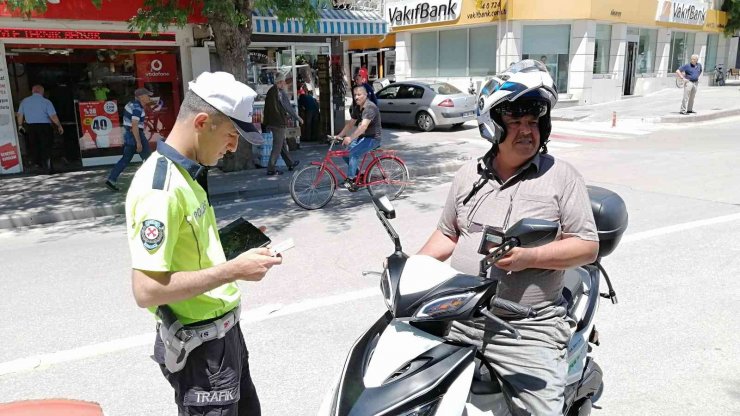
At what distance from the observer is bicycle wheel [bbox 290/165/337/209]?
8.84m

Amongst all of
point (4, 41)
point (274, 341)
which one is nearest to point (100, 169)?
point (4, 41)

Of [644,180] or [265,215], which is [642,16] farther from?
[265,215]

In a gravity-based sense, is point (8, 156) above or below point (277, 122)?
below

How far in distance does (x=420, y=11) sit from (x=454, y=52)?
2518 mm

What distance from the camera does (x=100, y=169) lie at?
12.8 m

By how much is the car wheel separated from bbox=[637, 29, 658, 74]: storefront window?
14.4 meters

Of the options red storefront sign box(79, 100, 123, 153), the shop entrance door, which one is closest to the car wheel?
red storefront sign box(79, 100, 123, 153)

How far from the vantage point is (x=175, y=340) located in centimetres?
212

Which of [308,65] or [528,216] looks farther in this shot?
[308,65]

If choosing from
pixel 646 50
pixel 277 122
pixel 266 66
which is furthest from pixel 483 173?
pixel 646 50

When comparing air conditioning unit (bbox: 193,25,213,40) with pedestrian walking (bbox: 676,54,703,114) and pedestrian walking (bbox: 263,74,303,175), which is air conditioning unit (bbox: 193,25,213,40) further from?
pedestrian walking (bbox: 676,54,703,114)

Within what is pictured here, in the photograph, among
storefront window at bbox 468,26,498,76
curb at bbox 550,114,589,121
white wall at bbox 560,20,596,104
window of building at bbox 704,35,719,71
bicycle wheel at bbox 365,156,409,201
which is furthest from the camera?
window of building at bbox 704,35,719,71

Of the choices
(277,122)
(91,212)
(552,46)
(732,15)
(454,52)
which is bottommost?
(91,212)

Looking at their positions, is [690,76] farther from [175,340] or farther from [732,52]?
[732,52]
